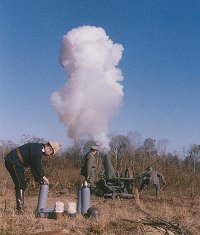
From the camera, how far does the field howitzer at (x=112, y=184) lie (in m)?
13.7

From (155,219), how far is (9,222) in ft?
7.96

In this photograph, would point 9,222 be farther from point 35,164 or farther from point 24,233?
point 35,164

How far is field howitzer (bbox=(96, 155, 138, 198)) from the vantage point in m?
13.7

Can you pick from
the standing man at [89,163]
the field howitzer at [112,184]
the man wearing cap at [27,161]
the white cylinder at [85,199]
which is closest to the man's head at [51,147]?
the man wearing cap at [27,161]

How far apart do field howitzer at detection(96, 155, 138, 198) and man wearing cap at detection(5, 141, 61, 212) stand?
5130mm

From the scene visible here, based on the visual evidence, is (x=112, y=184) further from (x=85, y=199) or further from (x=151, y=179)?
(x=85, y=199)

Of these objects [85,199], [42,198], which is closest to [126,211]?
[85,199]

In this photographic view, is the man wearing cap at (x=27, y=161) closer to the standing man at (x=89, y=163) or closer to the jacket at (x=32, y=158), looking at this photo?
the jacket at (x=32, y=158)

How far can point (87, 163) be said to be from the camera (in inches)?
517

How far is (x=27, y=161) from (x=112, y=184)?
5.54 metres

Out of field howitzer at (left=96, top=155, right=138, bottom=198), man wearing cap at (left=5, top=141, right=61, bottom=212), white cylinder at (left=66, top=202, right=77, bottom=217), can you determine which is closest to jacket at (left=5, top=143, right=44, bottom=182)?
man wearing cap at (left=5, top=141, right=61, bottom=212)

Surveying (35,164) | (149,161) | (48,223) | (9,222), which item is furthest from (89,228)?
(149,161)

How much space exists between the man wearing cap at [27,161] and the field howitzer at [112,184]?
513 cm

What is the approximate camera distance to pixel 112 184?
550 inches
